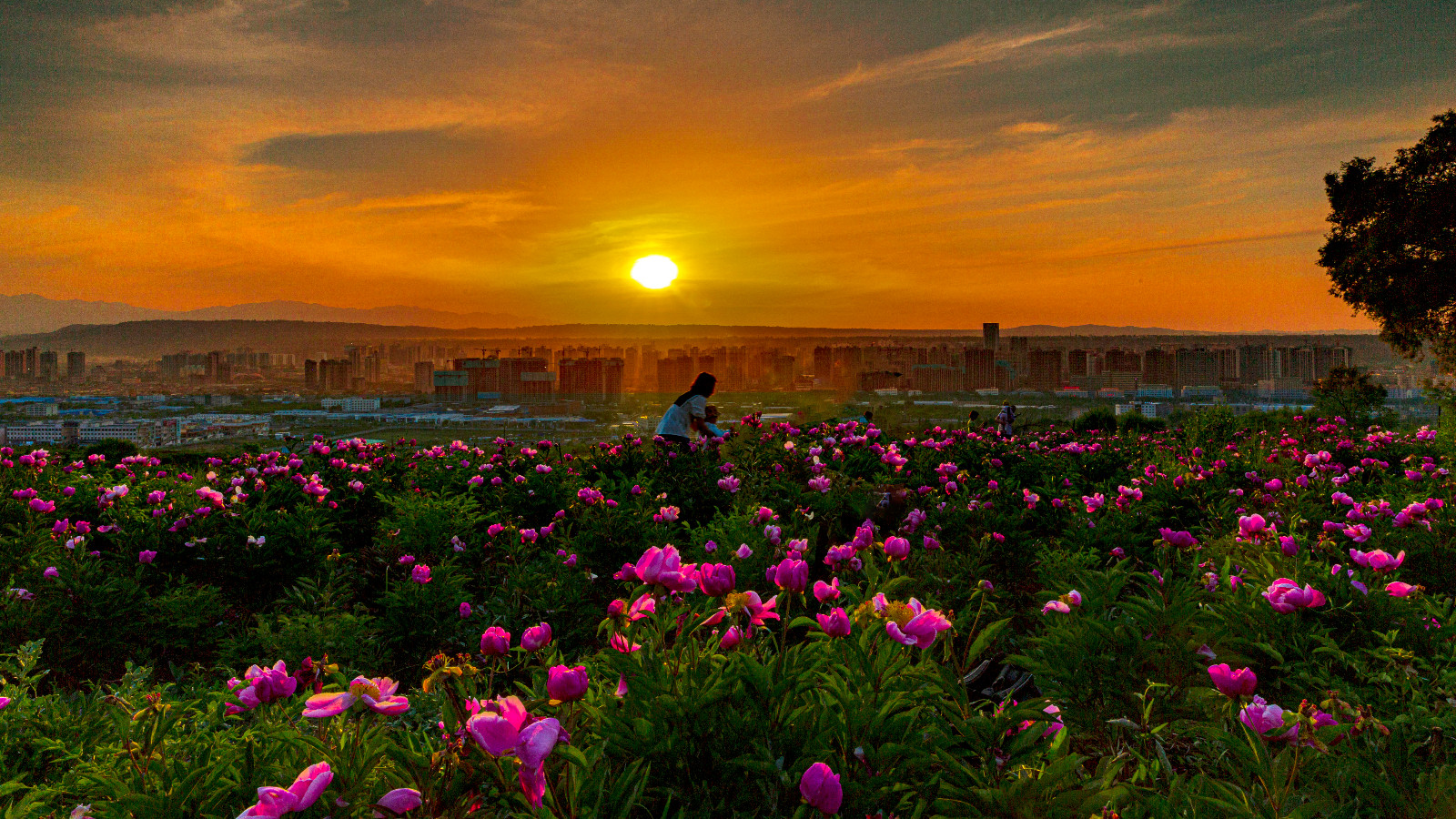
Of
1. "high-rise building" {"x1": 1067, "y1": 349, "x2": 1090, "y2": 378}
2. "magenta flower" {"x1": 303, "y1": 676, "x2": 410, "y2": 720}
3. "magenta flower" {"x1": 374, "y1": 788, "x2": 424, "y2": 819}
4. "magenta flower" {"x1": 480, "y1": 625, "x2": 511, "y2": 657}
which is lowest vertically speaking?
"magenta flower" {"x1": 374, "y1": 788, "x2": 424, "y2": 819}

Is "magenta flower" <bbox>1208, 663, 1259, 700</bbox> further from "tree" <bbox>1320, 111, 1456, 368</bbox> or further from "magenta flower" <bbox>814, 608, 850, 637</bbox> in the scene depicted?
"tree" <bbox>1320, 111, 1456, 368</bbox>

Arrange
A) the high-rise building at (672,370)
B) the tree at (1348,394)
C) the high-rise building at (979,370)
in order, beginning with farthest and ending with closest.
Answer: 1. the high-rise building at (979,370)
2. the high-rise building at (672,370)
3. the tree at (1348,394)

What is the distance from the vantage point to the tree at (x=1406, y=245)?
1717 cm

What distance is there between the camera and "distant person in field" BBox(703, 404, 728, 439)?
26.7ft

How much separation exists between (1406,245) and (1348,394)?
373 cm

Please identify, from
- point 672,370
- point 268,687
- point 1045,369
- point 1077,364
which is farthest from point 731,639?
point 1077,364

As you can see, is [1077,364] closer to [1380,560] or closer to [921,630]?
[1380,560]

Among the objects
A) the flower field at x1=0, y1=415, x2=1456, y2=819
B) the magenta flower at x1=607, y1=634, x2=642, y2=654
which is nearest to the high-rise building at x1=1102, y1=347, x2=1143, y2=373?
the flower field at x1=0, y1=415, x2=1456, y2=819

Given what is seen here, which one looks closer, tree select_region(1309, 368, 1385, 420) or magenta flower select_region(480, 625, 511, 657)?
magenta flower select_region(480, 625, 511, 657)

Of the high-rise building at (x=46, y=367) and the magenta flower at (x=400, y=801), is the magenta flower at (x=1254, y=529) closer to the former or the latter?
the magenta flower at (x=400, y=801)

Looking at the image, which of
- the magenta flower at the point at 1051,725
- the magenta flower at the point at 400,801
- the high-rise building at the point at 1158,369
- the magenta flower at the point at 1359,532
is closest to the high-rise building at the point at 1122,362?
the high-rise building at the point at 1158,369

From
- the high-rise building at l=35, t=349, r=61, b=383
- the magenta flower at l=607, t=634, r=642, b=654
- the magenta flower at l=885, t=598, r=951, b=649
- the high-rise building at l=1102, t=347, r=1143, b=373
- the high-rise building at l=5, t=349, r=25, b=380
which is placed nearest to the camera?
the magenta flower at l=885, t=598, r=951, b=649

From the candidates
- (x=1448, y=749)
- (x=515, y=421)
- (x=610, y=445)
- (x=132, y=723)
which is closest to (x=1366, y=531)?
(x=1448, y=749)

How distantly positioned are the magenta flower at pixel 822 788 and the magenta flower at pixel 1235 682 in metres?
1.00
